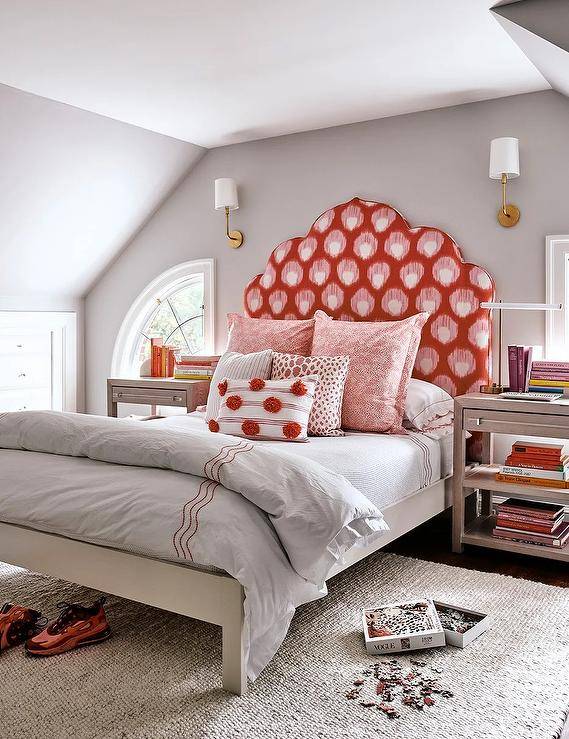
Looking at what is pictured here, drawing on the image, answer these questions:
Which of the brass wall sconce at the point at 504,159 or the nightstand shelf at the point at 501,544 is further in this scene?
the brass wall sconce at the point at 504,159

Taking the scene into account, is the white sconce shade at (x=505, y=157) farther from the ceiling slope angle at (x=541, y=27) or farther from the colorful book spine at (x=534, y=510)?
the colorful book spine at (x=534, y=510)

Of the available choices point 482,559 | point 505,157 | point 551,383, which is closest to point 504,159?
point 505,157

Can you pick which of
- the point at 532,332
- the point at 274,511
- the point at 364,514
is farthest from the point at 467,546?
the point at 274,511

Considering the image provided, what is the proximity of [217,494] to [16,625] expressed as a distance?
33.9 inches

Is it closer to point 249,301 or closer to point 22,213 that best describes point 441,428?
point 249,301

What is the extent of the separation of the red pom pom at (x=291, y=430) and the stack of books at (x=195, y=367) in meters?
1.48

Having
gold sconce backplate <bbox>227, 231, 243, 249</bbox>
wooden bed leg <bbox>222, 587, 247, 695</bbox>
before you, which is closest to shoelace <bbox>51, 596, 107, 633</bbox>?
wooden bed leg <bbox>222, 587, 247, 695</bbox>

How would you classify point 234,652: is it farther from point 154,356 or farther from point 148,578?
point 154,356

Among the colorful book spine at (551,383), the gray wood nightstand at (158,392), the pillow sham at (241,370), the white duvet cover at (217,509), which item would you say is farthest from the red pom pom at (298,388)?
the gray wood nightstand at (158,392)

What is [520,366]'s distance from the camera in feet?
11.7

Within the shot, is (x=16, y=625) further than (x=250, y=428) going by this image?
No

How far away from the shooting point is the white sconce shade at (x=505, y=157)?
3.71 meters

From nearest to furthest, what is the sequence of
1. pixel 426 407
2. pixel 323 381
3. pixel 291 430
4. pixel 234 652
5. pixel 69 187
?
pixel 234 652
pixel 291 430
pixel 323 381
pixel 426 407
pixel 69 187

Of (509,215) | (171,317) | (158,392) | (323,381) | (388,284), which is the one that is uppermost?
(509,215)
